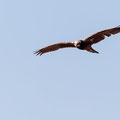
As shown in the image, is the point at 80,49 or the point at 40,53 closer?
the point at 80,49

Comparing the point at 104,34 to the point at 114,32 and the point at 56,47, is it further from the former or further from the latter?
the point at 56,47

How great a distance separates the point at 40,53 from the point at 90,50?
319 centimetres

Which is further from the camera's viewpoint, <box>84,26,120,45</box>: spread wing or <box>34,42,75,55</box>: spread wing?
<box>34,42,75,55</box>: spread wing

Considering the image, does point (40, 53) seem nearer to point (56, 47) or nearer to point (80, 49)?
point (56, 47)

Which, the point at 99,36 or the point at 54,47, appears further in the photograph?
the point at 54,47

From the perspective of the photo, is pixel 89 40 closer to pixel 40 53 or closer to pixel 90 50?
pixel 90 50

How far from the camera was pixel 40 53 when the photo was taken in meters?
31.7

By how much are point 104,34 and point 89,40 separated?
79cm

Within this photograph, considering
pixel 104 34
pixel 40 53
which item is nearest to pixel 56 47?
pixel 40 53

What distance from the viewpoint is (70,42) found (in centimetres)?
3033

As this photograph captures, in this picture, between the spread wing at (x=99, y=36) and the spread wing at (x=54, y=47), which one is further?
the spread wing at (x=54, y=47)

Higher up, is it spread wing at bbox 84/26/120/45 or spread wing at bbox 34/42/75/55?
spread wing at bbox 34/42/75/55

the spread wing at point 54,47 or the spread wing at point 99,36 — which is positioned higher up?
the spread wing at point 54,47

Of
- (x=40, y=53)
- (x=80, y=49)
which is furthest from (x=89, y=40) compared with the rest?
(x=40, y=53)
